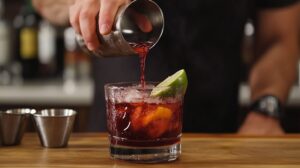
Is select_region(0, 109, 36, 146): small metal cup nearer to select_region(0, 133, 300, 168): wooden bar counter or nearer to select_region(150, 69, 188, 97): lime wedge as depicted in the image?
select_region(0, 133, 300, 168): wooden bar counter

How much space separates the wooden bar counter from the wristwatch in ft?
1.70

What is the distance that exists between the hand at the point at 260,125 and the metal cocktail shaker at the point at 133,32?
0.69m

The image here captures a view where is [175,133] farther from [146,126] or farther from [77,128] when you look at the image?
[77,128]

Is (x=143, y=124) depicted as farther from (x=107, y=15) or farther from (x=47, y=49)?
(x=47, y=49)

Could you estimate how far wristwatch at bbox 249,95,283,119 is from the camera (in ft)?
6.73

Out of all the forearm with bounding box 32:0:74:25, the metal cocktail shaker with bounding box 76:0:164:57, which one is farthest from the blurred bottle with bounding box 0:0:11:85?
the metal cocktail shaker with bounding box 76:0:164:57

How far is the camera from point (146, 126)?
125 cm

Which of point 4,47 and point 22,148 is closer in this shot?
point 22,148

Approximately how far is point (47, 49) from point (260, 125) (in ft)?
5.39

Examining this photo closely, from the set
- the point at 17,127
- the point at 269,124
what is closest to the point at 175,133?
the point at 17,127

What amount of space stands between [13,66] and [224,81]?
63.0 inches

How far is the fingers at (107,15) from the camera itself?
129 cm

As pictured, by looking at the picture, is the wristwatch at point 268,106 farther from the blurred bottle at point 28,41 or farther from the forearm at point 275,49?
the blurred bottle at point 28,41

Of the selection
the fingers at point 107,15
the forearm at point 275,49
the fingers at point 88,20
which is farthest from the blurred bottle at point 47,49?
the fingers at point 107,15
